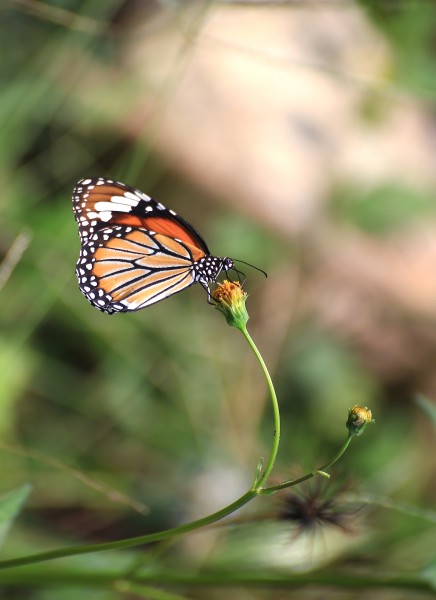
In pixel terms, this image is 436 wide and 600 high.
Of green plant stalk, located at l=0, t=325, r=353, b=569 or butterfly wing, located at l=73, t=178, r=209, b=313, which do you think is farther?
butterfly wing, located at l=73, t=178, r=209, b=313

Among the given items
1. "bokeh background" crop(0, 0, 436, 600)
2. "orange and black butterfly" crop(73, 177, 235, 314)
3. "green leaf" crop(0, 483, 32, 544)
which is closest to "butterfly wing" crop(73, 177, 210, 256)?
"orange and black butterfly" crop(73, 177, 235, 314)

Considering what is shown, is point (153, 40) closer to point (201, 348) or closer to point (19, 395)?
point (201, 348)

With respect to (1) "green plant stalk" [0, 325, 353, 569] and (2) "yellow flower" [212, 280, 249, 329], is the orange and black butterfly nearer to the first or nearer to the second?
(2) "yellow flower" [212, 280, 249, 329]

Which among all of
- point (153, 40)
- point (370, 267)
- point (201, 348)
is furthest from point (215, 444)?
point (153, 40)

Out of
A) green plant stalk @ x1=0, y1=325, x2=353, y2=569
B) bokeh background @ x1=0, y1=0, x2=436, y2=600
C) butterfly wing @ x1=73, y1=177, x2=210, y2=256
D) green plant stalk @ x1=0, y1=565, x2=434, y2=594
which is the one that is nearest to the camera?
green plant stalk @ x1=0, y1=325, x2=353, y2=569

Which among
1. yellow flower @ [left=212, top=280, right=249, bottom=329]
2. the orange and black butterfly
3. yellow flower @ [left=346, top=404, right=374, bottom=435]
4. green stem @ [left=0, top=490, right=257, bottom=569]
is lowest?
green stem @ [left=0, top=490, right=257, bottom=569]

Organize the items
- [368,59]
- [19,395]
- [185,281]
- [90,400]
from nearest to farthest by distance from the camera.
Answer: [185,281] → [19,395] → [90,400] → [368,59]

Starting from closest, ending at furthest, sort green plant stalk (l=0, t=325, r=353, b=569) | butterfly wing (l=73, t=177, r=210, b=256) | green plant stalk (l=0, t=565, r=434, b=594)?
green plant stalk (l=0, t=325, r=353, b=569)
green plant stalk (l=0, t=565, r=434, b=594)
butterfly wing (l=73, t=177, r=210, b=256)

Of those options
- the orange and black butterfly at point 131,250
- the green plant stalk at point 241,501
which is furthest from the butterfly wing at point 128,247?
the green plant stalk at point 241,501
